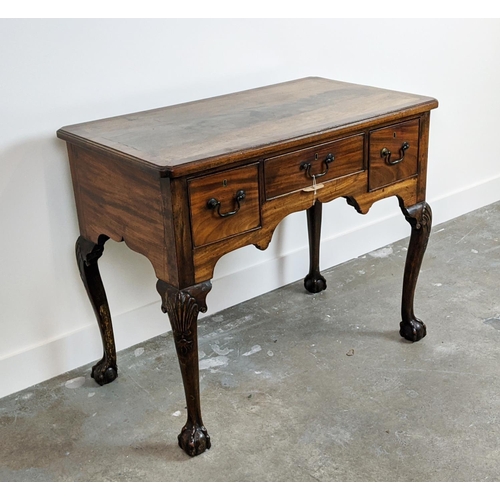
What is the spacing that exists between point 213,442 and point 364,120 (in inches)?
42.1

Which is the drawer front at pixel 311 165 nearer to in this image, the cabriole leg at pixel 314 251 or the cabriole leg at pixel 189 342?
the cabriole leg at pixel 189 342

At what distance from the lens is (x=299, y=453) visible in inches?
87.2

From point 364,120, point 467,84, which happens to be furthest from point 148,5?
point 467,84

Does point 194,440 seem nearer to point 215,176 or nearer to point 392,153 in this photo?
point 215,176

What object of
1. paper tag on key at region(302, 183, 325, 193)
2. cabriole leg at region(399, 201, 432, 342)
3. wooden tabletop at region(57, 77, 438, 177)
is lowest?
cabriole leg at region(399, 201, 432, 342)

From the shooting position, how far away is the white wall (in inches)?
94.0

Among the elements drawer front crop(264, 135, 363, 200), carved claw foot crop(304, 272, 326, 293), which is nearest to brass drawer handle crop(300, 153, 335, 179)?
drawer front crop(264, 135, 363, 200)

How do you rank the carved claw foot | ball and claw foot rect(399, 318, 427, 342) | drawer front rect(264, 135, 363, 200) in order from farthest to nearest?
the carved claw foot < ball and claw foot rect(399, 318, 427, 342) < drawer front rect(264, 135, 363, 200)

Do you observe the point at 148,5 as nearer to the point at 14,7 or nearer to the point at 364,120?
the point at 14,7

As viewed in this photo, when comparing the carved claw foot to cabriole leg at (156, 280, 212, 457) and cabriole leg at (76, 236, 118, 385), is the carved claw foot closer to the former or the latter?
cabriole leg at (76, 236, 118, 385)

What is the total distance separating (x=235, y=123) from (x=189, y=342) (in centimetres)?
68

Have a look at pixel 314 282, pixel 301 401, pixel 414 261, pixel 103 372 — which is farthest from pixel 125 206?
pixel 314 282

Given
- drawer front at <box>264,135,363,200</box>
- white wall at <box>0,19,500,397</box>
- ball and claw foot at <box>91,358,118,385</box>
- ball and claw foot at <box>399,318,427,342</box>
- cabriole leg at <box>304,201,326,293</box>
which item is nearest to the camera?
drawer front at <box>264,135,363,200</box>

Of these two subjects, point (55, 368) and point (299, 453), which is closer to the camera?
point (299, 453)
